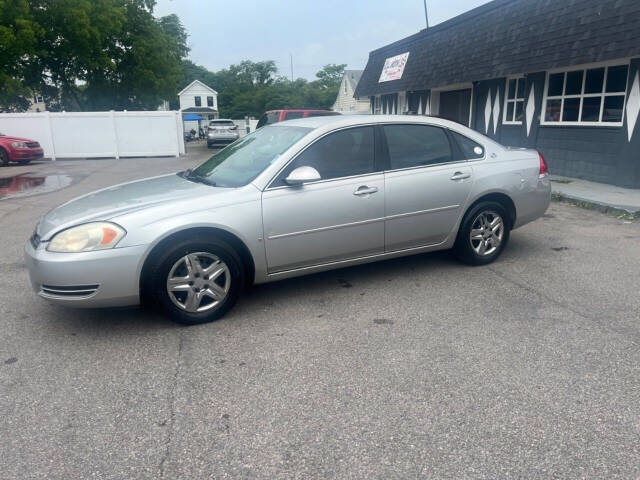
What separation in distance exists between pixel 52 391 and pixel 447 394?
7.87 ft

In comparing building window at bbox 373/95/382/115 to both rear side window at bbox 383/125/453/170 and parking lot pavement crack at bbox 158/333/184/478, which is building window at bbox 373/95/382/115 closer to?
rear side window at bbox 383/125/453/170

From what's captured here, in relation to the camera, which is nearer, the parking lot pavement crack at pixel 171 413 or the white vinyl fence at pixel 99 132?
the parking lot pavement crack at pixel 171 413

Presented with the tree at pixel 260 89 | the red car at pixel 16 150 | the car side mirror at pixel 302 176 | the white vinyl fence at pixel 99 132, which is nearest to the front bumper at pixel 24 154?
the red car at pixel 16 150

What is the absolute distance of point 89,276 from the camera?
3.55 metres

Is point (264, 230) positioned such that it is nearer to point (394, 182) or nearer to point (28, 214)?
point (394, 182)

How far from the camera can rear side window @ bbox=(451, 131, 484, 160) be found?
→ 16.7ft

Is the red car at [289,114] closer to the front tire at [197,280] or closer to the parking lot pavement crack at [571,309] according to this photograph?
the parking lot pavement crack at [571,309]

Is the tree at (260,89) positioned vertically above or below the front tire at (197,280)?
above

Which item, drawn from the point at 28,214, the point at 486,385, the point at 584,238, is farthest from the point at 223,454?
the point at 28,214

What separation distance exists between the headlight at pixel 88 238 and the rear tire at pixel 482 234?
10.8 feet

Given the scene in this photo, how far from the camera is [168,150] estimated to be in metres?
21.4

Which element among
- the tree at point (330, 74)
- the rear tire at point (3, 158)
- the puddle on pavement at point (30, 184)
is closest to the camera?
the puddle on pavement at point (30, 184)

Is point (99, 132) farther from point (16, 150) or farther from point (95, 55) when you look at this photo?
point (95, 55)

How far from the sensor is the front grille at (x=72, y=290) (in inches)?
141
